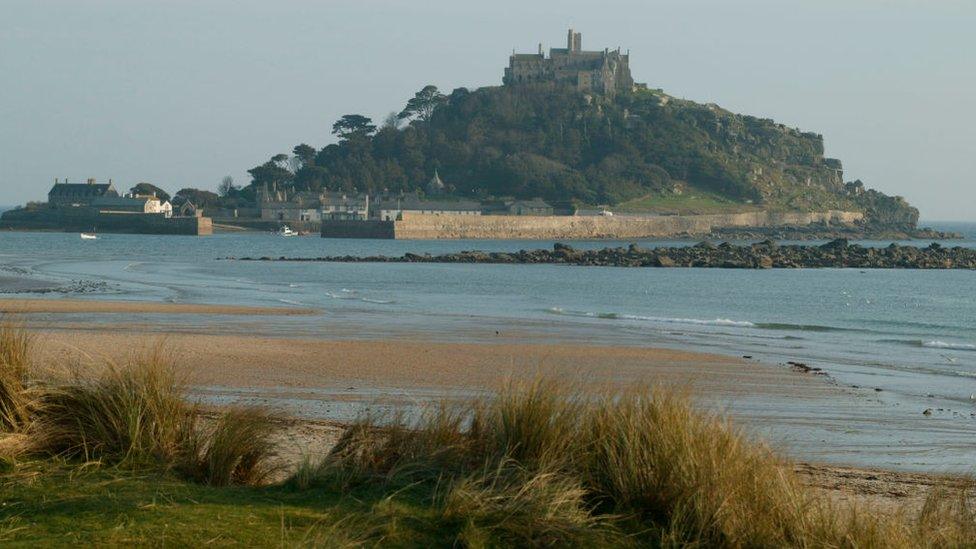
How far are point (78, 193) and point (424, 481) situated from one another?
151514 mm

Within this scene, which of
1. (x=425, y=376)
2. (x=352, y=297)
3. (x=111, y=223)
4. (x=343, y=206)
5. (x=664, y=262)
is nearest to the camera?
(x=425, y=376)

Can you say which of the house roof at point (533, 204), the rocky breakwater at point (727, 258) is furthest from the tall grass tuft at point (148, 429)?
the house roof at point (533, 204)

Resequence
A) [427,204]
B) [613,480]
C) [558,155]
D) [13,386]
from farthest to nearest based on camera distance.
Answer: [558,155], [427,204], [13,386], [613,480]

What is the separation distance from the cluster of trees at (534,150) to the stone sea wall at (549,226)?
15.6 m

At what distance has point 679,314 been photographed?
31.9 m

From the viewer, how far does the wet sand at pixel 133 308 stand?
25472 millimetres

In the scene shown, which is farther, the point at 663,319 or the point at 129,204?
the point at 129,204

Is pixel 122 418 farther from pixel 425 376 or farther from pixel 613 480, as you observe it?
pixel 425 376

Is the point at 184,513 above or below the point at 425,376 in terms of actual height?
above

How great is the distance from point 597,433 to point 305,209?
140086mm

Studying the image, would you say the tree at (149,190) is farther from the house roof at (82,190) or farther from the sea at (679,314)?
the sea at (679,314)

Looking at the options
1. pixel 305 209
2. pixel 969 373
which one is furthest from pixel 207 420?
pixel 305 209

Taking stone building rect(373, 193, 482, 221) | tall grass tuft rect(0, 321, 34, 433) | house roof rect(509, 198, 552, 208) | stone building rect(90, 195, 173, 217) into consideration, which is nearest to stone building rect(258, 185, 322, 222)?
stone building rect(373, 193, 482, 221)

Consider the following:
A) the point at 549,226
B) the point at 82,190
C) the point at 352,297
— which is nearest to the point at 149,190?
the point at 82,190
